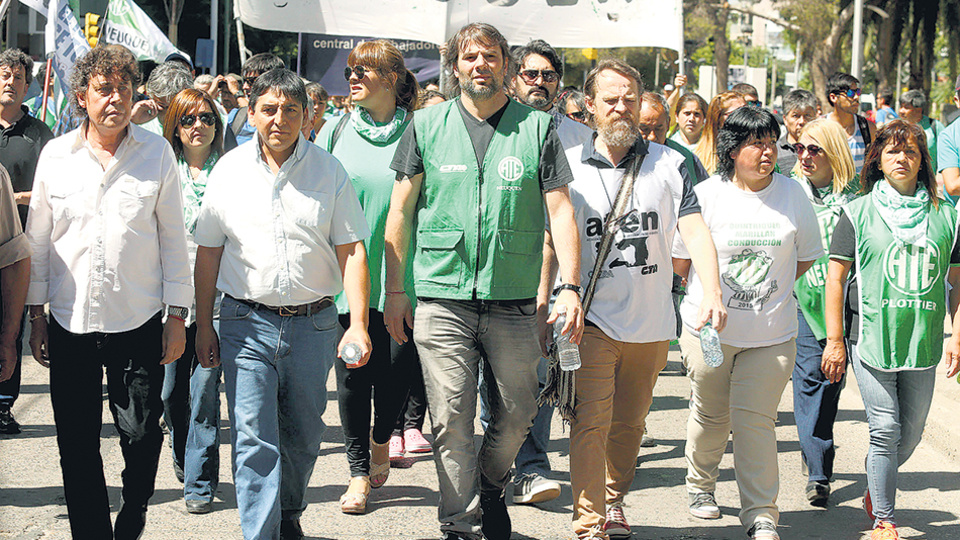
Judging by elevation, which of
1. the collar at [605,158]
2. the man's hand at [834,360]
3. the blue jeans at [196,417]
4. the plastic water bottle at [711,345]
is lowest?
the blue jeans at [196,417]

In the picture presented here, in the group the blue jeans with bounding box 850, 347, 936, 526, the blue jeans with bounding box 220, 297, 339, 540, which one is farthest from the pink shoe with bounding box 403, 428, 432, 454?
the blue jeans with bounding box 850, 347, 936, 526

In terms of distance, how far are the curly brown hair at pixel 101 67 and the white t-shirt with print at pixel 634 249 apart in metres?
1.92

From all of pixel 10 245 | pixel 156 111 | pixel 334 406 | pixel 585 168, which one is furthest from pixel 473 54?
pixel 334 406

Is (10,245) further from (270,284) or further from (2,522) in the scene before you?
(2,522)

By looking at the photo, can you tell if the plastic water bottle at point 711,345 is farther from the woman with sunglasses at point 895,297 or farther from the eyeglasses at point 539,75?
the eyeglasses at point 539,75

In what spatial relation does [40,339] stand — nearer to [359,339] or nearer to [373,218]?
[359,339]

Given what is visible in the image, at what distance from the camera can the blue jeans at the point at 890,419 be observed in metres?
5.12

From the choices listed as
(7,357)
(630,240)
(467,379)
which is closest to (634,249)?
(630,240)

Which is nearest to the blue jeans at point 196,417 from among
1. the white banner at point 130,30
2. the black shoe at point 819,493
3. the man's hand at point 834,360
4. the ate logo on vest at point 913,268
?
the man's hand at point 834,360

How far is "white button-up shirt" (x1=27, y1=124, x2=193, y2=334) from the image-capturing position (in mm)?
4219

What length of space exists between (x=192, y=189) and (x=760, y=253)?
2771mm

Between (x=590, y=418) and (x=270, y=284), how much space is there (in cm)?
149

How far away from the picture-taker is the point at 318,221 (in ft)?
14.6

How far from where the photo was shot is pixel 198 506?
539 centimetres
